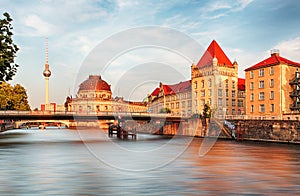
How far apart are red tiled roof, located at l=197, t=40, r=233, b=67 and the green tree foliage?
59.1 m

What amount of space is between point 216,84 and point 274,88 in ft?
121

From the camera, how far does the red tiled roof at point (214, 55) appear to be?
408 feet

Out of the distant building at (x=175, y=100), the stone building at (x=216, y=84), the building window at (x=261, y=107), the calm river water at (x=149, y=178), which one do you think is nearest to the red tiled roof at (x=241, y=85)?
the stone building at (x=216, y=84)

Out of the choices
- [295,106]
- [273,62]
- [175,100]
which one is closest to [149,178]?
[295,106]

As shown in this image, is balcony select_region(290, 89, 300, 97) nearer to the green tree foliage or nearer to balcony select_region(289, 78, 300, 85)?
balcony select_region(289, 78, 300, 85)

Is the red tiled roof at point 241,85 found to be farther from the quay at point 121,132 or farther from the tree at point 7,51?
the tree at point 7,51

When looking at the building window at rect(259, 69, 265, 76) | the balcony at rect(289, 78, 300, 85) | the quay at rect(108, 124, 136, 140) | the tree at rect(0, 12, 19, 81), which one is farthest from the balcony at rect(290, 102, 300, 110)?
the tree at rect(0, 12, 19, 81)

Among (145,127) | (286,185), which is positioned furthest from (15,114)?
(286,185)

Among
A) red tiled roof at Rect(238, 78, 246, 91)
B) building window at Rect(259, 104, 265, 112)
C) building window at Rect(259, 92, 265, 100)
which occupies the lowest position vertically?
building window at Rect(259, 104, 265, 112)

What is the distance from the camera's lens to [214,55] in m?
129

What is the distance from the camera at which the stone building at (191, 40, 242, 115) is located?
119 m

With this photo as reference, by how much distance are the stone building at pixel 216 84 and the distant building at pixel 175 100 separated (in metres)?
2.80

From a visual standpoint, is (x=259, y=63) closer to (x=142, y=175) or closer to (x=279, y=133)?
(x=279, y=133)

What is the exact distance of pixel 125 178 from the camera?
88.8ft
